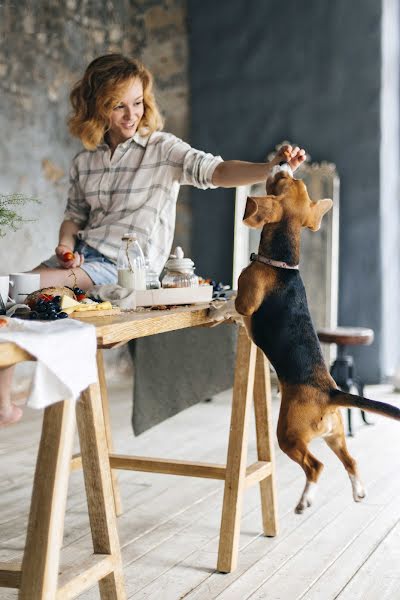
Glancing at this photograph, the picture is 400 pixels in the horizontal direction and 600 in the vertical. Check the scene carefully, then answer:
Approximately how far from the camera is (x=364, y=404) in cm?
159

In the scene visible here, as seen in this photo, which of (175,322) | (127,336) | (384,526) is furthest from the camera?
(384,526)

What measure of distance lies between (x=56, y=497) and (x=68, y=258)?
1039 mm

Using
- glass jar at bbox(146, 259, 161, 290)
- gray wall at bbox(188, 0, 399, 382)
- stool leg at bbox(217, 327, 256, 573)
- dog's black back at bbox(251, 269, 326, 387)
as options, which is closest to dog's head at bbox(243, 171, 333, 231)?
dog's black back at bbox(251, 269, 326, 387)

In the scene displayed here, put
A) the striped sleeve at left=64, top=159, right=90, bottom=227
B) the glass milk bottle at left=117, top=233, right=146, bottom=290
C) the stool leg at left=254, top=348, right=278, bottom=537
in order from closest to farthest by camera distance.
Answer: the glass milk bottle at left=117, top=233, right=146, bottom=290
the stool leg at left=254, top=348, right=278, bottom=537
the striped sleeve at left=64, top=159, right=90, bottom=227

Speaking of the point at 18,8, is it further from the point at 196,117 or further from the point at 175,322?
the point at 175,322

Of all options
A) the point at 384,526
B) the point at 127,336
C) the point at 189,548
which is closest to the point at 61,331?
the point at 127,336

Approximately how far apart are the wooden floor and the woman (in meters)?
0.93

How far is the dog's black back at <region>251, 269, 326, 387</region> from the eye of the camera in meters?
1.67

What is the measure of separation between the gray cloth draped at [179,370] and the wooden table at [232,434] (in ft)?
0.53

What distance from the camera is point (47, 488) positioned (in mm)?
1712

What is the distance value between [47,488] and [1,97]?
3.93 meters

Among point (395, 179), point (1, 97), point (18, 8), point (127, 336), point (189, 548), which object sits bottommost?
point (189, 548)

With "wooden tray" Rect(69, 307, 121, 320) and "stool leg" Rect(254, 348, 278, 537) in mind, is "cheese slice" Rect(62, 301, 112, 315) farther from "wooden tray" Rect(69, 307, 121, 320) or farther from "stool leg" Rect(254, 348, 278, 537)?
"stool leg" Rect(254, 348, 278, 537)

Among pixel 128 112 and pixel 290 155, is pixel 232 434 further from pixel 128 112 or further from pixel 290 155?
pixel 128 112
